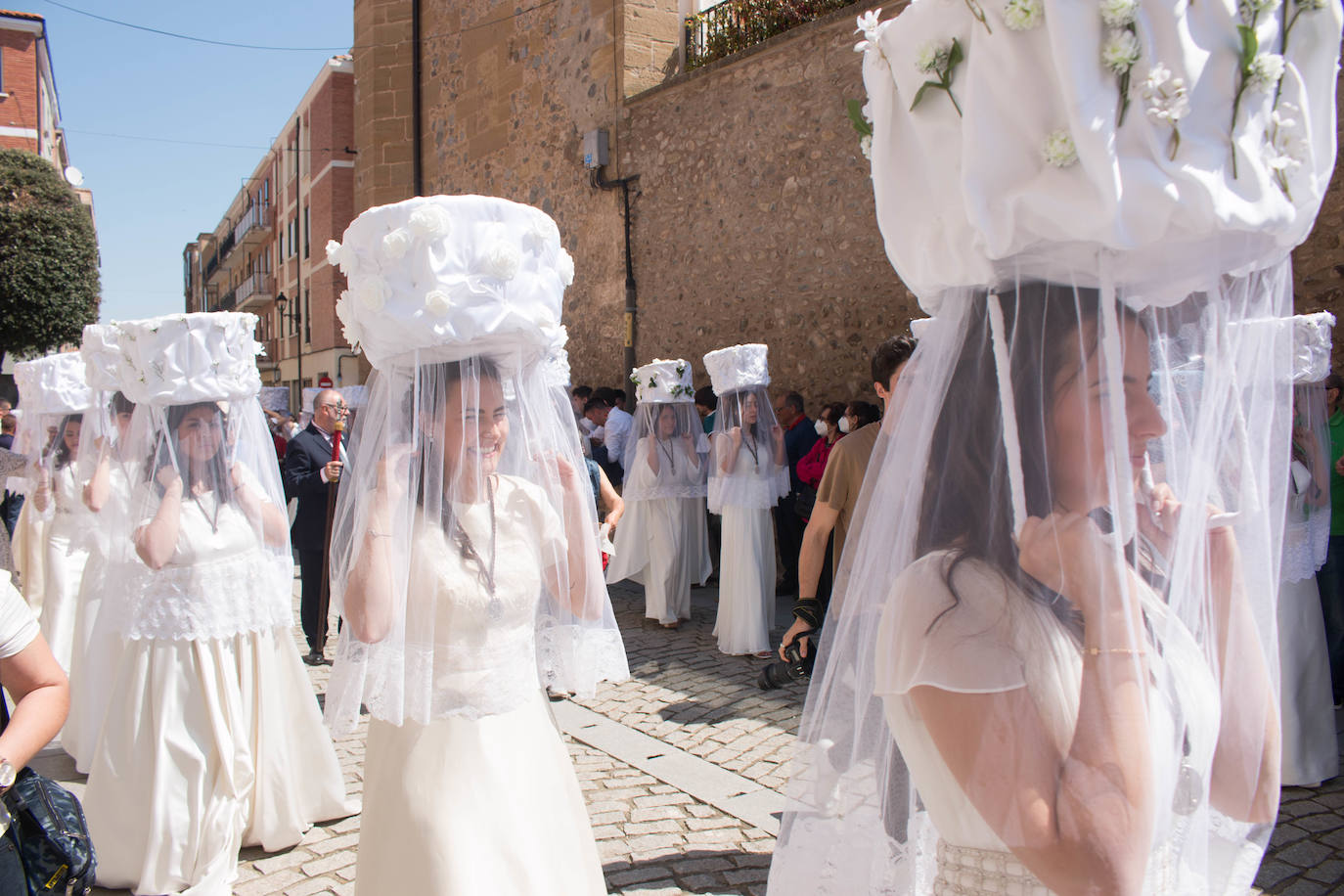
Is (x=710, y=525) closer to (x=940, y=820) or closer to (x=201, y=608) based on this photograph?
(x=201, y=608)

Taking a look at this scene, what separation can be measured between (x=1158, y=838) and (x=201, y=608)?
3457 millimetres

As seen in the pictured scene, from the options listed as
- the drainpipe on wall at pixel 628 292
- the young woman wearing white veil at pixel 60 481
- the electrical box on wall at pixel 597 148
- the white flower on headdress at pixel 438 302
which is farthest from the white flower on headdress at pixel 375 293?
the electrical box on wall at pixel 597 148

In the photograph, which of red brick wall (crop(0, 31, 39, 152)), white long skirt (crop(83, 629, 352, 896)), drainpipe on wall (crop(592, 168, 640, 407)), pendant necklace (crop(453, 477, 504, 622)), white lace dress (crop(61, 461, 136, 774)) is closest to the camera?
pendant necklace (crop(453, 477, 504, 622))

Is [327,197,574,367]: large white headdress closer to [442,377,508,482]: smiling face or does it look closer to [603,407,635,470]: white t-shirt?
[442,377,508,482]: smiling face

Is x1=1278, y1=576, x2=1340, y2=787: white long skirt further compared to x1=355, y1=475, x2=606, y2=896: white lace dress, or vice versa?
x1=1278, y1=576, x2=1340, y2=787: white long skirt

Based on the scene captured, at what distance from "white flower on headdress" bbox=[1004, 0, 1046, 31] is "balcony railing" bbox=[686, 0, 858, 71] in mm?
9563

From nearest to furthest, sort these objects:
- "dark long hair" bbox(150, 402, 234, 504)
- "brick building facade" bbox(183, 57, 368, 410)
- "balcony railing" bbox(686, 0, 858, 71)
Result: "dark long hair" bbox(150, 402, 234, 504), "balcony railing" bbox(686, 0, 858, 71), "brick building facade" bbox(183, 57, 368, 410)

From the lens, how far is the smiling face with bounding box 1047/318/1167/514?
1338 millimetres

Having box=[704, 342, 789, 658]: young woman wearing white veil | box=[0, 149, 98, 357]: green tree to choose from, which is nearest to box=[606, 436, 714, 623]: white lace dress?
box=[704, 342, 789, 658]: young woman wearing white veil

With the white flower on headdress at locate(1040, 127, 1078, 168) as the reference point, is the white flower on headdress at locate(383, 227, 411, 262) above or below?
above

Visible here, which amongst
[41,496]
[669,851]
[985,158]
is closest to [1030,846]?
[985,158]

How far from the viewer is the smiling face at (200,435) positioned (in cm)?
378

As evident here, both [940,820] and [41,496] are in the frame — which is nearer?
[940,820]

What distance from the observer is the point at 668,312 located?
12.3 meters
